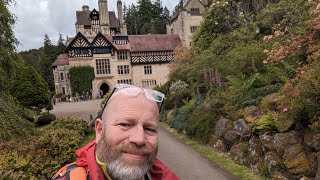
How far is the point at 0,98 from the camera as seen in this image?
27.6 feet

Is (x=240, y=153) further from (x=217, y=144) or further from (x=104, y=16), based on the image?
(x=104, y=16)

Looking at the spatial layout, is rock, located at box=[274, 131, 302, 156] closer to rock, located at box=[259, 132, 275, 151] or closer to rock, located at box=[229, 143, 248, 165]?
rock, located at box=[259, 132, 275, 151]

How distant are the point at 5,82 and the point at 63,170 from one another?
28.4 feet

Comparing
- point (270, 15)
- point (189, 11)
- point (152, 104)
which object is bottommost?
point (152, 104)

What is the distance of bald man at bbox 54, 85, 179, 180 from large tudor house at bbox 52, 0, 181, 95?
38614 mm

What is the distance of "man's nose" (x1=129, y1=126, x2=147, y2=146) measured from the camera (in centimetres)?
151

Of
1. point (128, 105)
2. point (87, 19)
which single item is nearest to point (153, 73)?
point (87, 19)

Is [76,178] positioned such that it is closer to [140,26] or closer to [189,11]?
[189,11]

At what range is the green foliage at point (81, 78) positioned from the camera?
129ft

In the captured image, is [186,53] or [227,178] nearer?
[227,178]

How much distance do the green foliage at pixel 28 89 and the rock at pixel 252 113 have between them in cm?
1755

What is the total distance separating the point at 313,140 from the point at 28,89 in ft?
66.4

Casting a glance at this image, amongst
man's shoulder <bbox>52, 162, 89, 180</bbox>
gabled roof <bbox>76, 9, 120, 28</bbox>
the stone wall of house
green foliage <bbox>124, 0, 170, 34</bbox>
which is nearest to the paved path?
man's shoulder <bbox>52, 162, 89, 180</bbox>

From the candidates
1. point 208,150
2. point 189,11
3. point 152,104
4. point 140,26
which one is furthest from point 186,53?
point 140,26
